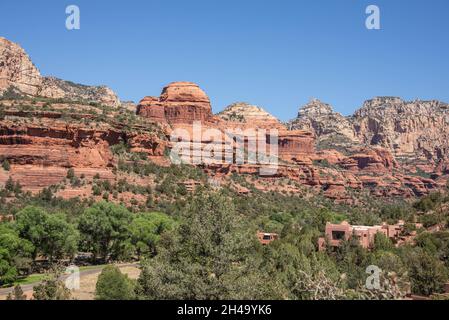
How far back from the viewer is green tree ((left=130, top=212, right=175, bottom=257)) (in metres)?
51.9

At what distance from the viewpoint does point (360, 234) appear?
49.9 meters

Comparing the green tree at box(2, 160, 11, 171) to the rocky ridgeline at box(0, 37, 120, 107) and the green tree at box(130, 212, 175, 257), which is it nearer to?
the green tree at box(130, 212, 175, 257)

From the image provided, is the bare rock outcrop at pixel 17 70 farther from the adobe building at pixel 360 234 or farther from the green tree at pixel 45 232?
the adobe building at pixel 360 234

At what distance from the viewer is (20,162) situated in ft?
221

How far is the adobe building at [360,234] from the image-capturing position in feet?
163

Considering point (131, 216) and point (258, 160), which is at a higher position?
point (258, 160)

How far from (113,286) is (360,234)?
94.2 feet

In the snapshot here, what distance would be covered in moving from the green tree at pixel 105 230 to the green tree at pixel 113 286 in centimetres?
1943

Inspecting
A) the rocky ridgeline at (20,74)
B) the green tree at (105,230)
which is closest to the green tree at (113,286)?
the green tree at (105,230)

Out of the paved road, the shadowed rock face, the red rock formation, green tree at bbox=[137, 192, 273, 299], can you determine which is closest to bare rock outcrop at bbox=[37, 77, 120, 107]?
the shadowed rock face
